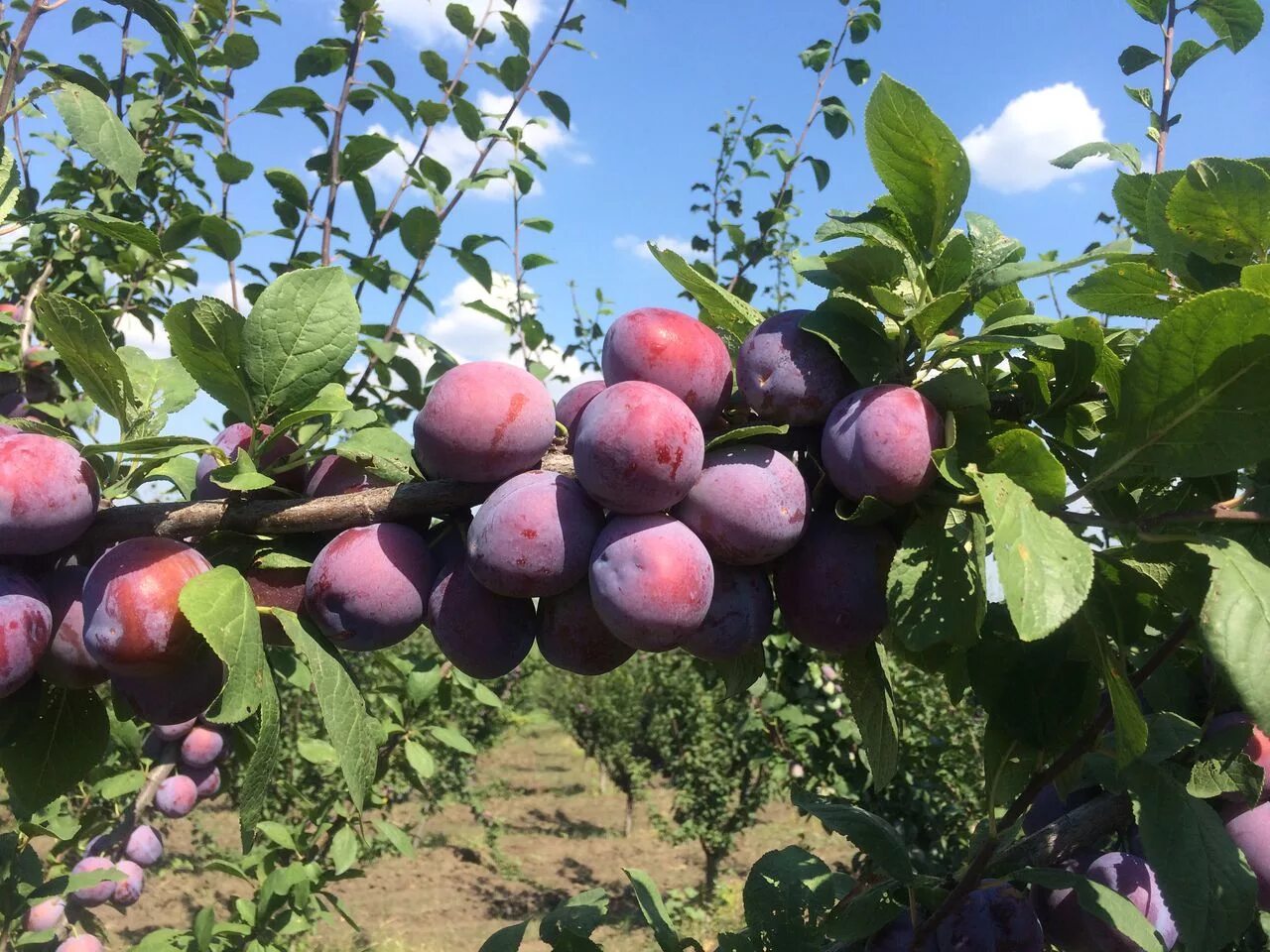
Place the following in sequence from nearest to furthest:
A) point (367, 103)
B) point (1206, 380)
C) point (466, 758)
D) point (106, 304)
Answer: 1. point (1206, 380)
2. point (367, 103)
3. point (106, 304)
4. point (466, 758)

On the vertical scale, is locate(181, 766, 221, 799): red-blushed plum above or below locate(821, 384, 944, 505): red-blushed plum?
below

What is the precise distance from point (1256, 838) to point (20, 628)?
139cm

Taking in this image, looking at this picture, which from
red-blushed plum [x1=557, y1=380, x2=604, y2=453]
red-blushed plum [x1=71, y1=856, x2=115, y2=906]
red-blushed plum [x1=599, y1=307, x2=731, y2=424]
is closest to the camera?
red-blushed plum [x1=599, y1=307, x2=731, y2=424]

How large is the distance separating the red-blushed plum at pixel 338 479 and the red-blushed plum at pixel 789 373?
1.41 ft

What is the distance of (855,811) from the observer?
1.06 meters

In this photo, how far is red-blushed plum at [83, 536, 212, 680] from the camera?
80 cm

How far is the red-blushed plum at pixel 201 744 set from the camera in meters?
2.38

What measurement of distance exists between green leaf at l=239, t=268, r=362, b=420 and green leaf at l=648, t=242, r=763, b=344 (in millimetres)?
335

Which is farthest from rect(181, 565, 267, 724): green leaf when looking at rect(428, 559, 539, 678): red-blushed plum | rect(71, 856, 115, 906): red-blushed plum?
rect(71, 856, 115, 906): red-blushed plum

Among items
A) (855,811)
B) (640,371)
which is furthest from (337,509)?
(855,811)

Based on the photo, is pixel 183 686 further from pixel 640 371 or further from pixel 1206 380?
pixel 1206 380

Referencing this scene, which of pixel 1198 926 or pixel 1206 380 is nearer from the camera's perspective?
pixel 1206 380

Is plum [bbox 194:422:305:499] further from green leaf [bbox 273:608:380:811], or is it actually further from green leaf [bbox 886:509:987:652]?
green leaf [bbox 886:509:987:652]

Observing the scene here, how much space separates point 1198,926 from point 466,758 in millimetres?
9451
